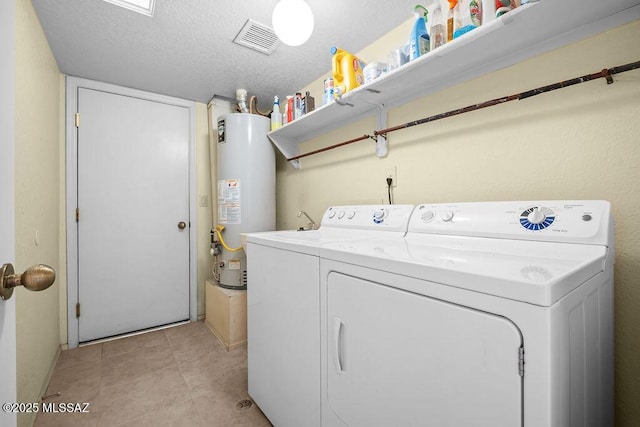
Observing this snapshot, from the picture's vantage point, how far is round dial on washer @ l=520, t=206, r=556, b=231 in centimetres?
92

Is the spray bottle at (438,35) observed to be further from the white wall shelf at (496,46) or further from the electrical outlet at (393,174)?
the electrical outlet at (393,174)

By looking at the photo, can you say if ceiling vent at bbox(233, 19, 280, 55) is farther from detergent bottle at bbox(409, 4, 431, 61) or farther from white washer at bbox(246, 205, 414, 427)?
white washer at bbox(246, 205, 414, 427)

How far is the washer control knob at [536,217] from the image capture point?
3.05 feet

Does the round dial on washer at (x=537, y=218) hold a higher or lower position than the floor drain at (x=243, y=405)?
higher

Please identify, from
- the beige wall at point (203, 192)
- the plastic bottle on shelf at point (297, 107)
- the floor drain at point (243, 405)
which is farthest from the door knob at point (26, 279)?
the beige wall at point (203, 192)

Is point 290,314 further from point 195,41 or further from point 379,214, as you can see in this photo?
point 195,41

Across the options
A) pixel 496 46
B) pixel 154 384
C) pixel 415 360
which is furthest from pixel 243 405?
pixel 496 46

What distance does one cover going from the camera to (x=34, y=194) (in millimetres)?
1556

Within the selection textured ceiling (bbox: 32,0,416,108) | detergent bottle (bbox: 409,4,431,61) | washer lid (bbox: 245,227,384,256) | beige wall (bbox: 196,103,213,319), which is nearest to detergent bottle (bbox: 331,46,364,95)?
textured ceiling (bbox: 32,0,416,108)

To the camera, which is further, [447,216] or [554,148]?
[447,216]

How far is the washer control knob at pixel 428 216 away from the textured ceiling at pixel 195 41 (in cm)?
116

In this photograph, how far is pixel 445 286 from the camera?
0.67m

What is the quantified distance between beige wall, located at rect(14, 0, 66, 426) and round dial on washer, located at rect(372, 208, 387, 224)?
1.69 m

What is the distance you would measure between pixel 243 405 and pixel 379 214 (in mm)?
1334
